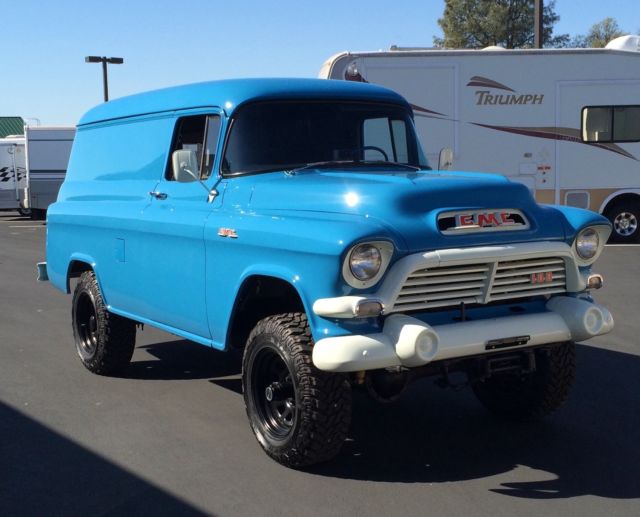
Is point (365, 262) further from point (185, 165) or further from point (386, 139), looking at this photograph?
point (386, 139)

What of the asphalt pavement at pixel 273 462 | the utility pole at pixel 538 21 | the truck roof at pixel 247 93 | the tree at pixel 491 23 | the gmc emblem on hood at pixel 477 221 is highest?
the tree at pixel 491 23

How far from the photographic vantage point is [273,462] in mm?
4914

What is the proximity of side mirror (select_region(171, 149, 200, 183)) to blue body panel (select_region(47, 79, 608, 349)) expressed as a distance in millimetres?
100

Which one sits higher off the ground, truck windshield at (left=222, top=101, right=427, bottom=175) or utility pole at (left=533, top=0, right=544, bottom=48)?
utility pole at (left=533, top=0, right=544, bottom=48)

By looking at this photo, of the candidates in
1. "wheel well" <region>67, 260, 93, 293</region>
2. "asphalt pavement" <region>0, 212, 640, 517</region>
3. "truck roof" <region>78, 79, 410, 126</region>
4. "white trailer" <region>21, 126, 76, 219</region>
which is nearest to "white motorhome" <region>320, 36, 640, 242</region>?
"asphalt pavement" <region>0, 212, 640, 517</region>

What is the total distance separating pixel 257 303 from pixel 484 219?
158 centimetres

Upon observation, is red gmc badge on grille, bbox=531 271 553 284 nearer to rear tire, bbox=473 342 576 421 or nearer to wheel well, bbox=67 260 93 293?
rear tire, bbox=473 342 576 421

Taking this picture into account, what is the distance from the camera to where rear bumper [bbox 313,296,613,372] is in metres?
4.21

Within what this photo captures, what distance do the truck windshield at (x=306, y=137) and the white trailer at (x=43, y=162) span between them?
2262cm

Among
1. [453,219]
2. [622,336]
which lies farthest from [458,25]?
[453,219]

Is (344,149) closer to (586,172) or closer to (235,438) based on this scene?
(235,438)

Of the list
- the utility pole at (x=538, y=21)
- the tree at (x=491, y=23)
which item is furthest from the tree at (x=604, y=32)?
the utility pole at (x=538, y=21)

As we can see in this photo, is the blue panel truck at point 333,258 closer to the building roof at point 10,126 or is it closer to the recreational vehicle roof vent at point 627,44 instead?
the recreational vehicle roof vent at point 627,44

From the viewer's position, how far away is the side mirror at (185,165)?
5.66m
